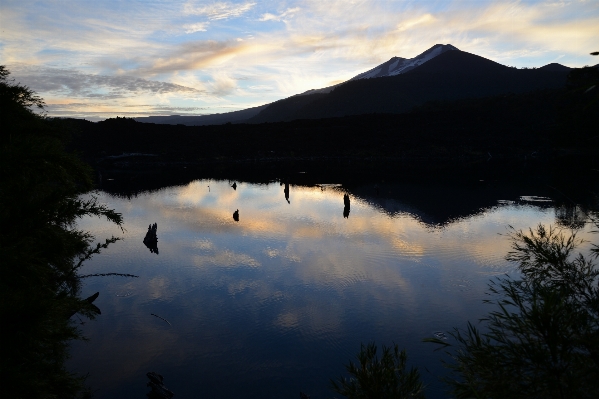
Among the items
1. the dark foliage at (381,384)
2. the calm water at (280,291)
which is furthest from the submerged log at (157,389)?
the dark foliage at (381,384)

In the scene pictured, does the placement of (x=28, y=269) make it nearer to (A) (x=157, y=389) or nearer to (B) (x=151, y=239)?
(A) (x=157, y=389)

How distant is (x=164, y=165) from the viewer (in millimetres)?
72562

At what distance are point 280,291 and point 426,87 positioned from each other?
154960mm

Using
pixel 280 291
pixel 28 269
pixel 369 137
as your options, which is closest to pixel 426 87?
pixel 369 137

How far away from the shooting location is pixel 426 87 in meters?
156

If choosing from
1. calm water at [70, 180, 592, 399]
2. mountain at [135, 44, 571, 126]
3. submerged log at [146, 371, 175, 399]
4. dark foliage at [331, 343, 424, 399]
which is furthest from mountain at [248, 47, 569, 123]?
dark foliage at [331, 343, 424, 399]

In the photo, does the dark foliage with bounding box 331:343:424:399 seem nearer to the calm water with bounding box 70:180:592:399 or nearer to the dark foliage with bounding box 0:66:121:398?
the dark foliage with bounding box 0:66:121:398

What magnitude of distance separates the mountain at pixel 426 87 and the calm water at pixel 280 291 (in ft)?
383

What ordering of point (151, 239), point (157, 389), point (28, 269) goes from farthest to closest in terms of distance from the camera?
point (151, 239)
point (157, 389)
point (28, 269)

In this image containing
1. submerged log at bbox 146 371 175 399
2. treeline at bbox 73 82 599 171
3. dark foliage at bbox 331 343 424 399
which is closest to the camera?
dark foliage at bbox 331 343 424 399

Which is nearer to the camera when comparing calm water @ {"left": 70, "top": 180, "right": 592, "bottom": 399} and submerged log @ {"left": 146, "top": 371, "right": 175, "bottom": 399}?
submerged log @ {"left": 146, "top": 371, "right": 175, "bottom": 399}

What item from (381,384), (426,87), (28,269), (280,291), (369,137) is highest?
(426,87)

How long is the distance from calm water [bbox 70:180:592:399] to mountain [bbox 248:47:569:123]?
117 m

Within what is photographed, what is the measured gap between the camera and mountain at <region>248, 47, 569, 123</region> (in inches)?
5709
